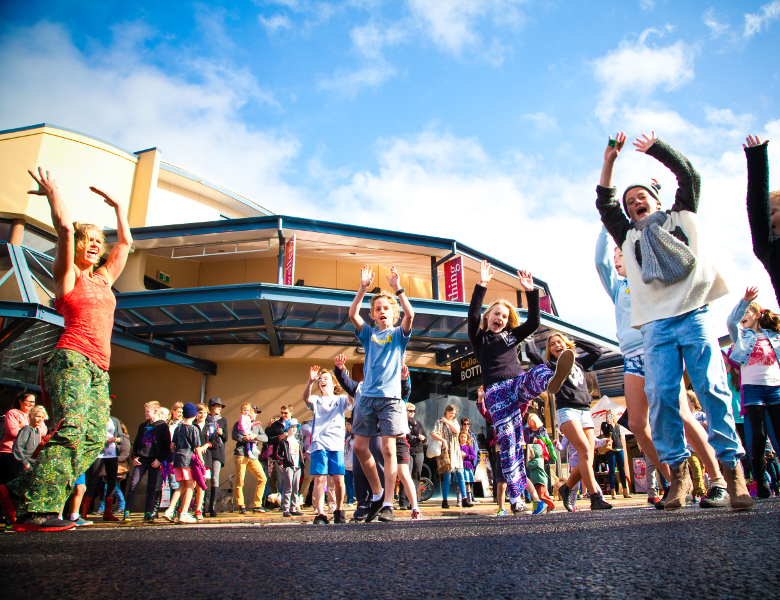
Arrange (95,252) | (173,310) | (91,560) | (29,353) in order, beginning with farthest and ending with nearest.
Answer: (29,353), (173,310), (95,252), (91,560)

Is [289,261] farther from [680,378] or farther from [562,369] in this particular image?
[680,378]

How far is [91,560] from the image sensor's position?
5.15 feet

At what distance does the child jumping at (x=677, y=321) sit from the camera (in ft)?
8.49

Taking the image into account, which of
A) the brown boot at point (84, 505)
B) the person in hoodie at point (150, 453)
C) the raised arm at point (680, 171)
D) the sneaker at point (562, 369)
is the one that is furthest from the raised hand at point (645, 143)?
the brown boot at point (84, 505)

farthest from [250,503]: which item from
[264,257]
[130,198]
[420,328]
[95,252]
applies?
[95,252]

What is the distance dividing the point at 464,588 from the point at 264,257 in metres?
15.8

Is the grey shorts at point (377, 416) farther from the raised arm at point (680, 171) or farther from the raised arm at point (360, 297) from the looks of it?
the raised arm at point (680, 171)

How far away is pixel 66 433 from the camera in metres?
2.66

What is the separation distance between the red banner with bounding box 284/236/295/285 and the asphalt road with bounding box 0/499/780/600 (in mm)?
10830

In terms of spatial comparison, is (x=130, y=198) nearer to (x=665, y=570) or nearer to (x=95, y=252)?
(x=95, y=252)

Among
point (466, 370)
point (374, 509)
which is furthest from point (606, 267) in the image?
point (466, 370)

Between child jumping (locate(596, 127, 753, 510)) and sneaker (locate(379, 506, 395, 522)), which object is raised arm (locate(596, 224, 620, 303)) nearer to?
child jumping (locate(596, 127, 753, 510))

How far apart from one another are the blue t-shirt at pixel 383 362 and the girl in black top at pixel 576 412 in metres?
1.17

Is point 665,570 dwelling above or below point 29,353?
below
